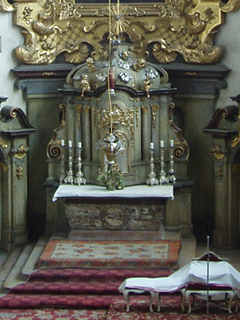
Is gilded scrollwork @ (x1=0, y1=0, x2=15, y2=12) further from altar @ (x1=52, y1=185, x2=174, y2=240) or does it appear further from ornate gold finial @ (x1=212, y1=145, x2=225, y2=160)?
ornate gold finial @ (x1=212, y1=145, x2=225, y2=160)

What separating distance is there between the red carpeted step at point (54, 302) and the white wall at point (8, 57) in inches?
178

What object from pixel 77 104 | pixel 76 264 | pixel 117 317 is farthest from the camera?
pixel 77 104

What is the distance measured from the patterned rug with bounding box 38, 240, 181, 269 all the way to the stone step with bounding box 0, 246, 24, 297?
2.42 ft

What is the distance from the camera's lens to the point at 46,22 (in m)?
25.9

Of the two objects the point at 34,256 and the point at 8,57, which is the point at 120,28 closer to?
the point at 8,57

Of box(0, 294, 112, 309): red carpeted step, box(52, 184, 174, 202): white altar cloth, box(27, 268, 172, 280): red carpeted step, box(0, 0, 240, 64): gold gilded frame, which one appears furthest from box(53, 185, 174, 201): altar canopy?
box(0, 0, 240, 64): gold gilded frame

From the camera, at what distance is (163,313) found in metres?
22.1

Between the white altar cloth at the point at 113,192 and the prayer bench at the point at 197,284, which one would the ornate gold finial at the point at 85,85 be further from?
the prayer bench at the point at 197,284

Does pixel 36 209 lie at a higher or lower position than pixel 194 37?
lower

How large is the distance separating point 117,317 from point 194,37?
637cm

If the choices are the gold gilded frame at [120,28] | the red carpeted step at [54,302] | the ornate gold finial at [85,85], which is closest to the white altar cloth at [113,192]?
the ornate gold finial at [85,85]

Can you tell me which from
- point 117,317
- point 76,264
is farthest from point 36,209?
point 117,317

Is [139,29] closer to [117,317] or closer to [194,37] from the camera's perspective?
[194,37]

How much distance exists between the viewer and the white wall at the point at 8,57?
2564cm
